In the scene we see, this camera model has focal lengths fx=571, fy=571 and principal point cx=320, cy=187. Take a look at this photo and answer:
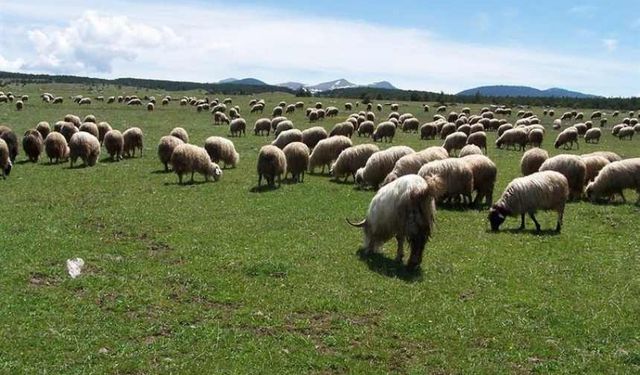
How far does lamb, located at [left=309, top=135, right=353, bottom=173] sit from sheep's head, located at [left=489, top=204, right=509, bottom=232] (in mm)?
13141

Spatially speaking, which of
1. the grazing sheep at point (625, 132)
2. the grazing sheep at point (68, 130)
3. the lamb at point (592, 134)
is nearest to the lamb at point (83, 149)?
the grazing sheep at point (68, 130)

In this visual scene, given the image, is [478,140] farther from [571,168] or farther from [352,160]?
[571,168]

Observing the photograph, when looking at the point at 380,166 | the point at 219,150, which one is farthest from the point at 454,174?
the point at 219,150

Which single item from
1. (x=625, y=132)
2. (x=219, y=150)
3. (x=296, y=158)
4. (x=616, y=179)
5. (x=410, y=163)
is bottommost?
(x=625, y=132)

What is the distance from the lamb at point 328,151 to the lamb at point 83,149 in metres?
11.4

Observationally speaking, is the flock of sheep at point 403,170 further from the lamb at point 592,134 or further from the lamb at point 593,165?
the lamb at point 592,134

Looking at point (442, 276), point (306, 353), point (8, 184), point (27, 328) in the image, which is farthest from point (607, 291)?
point (8, 184)

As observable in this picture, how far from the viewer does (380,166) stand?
24.6m

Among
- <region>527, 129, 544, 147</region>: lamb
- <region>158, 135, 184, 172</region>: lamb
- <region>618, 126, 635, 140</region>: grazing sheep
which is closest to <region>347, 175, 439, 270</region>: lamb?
<region>158, 135, 184, 172</region>: lamb

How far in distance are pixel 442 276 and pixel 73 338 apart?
775 cm

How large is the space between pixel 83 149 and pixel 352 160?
14.0 metres

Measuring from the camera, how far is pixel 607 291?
12.1 meters

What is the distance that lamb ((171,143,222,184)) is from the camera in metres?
25.7

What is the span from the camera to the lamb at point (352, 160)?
27266 millimetres
